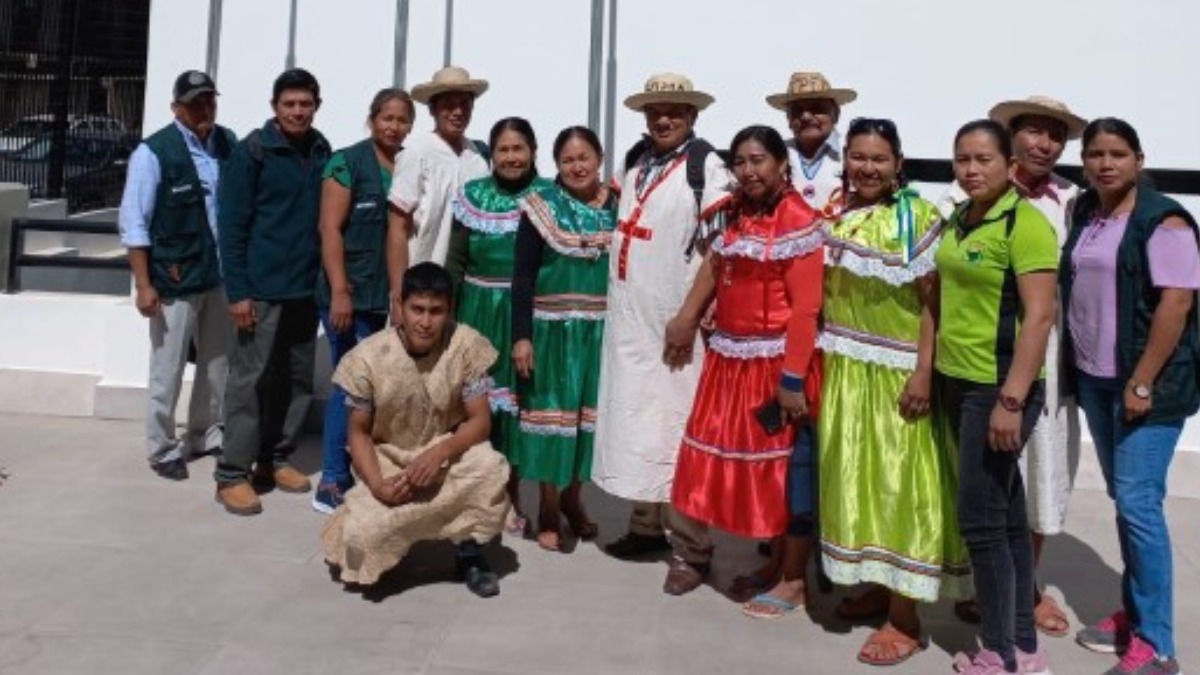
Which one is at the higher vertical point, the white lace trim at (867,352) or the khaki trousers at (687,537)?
the white lace trim at (867,352)

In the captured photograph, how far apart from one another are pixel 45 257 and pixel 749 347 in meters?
4.40

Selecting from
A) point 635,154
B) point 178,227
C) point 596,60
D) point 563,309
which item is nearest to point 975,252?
point 635,154

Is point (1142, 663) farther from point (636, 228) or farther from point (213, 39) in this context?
point (213, 39)

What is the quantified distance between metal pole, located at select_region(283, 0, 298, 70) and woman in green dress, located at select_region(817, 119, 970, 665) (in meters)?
3.61

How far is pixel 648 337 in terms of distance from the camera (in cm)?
414

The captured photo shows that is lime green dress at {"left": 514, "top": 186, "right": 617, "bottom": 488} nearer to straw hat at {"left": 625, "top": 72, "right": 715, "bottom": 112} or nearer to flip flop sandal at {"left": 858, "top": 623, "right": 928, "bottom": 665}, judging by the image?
straw hat at {"left": 625, "top": 72, "right": 715, "bottom": 112}

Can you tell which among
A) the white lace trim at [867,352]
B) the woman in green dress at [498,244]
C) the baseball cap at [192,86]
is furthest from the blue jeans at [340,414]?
the white lace trim at [867,352]

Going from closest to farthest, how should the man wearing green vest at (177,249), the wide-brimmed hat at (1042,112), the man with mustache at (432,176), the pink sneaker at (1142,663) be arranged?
the pink sneaker at (1142,663)
the wide-brimmed hat at (1042,112)
the man with mustache at (432,176)
the man wearing green vest at (177,249)

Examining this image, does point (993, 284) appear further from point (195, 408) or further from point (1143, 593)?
point (195, 408)

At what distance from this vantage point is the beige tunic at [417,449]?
3961mm

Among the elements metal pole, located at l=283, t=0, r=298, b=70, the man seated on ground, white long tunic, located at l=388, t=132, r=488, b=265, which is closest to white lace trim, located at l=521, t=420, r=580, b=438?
the man seated on ground

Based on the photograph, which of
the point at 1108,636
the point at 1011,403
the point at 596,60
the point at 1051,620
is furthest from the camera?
the point at 596,60

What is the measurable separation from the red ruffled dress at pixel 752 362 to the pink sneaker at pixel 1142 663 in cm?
105

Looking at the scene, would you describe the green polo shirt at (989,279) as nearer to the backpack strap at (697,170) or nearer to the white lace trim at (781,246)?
the white lace trim at (781,246)
